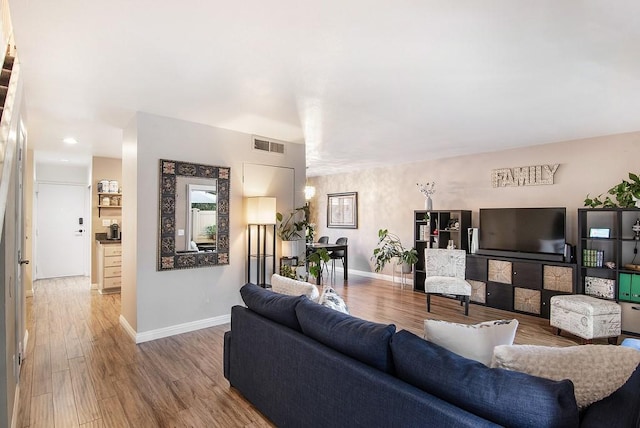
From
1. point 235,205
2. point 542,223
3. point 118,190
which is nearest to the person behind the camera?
point 235,205

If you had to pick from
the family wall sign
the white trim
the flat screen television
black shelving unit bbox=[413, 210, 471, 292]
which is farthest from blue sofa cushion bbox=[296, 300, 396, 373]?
the family wall sign

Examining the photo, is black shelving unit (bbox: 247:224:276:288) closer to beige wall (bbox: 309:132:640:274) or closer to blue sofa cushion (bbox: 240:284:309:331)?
blue sofa cushion (bbox: 240:284:309:331)

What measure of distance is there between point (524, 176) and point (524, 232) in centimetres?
89

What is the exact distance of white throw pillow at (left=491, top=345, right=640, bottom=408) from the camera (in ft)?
3.91

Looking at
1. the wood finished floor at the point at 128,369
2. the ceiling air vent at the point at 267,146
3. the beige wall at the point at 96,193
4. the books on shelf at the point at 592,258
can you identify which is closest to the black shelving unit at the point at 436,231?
the wood finished floor at the point at 128,369

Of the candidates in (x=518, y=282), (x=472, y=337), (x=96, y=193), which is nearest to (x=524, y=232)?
(x=518, y=282)

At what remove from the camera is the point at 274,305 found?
2.29m

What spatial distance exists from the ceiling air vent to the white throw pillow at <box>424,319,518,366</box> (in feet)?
11.8

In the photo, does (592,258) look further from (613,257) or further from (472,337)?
(472,337)

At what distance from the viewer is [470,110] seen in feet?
11.6

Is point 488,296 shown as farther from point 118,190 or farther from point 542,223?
point 118,190

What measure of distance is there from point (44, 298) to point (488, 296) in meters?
6.95

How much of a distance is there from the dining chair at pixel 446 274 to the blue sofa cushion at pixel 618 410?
359cm

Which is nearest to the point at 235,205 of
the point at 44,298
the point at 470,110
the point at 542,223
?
the point at 470,110
